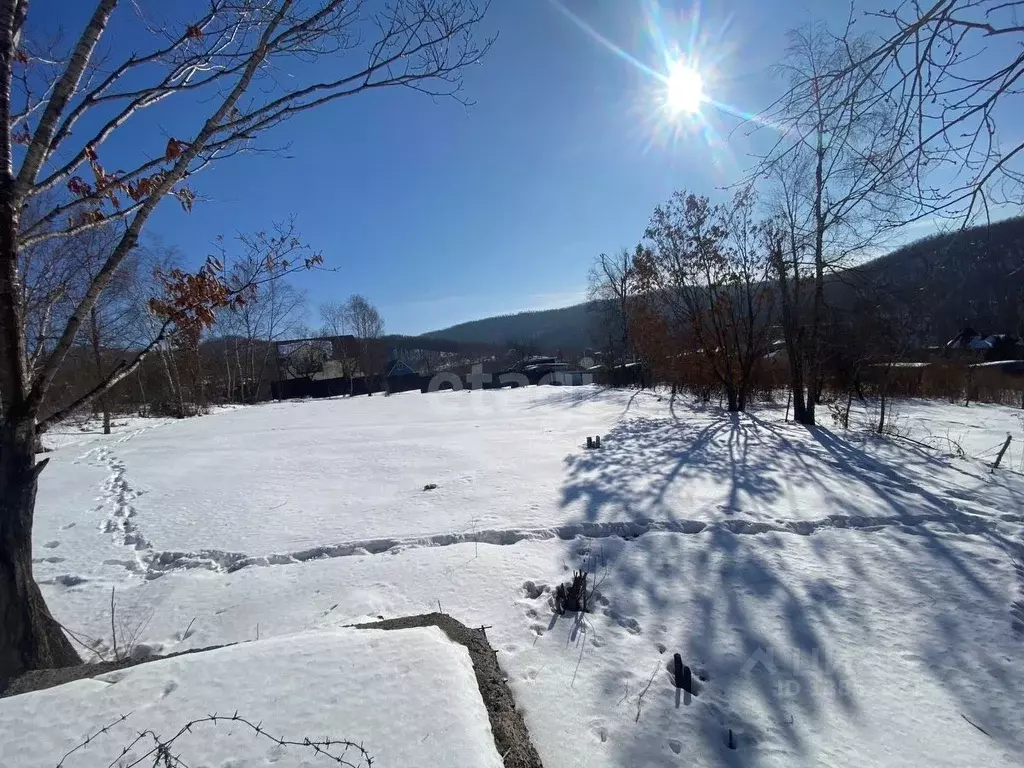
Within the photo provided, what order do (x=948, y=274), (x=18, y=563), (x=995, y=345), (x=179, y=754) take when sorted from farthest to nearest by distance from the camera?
(x=995, y=345) < (x=948, y=274) < (x=18, y=563) < (x=179, y=754)

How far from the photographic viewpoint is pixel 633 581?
3068 mm

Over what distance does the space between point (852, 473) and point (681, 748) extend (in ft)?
17.1

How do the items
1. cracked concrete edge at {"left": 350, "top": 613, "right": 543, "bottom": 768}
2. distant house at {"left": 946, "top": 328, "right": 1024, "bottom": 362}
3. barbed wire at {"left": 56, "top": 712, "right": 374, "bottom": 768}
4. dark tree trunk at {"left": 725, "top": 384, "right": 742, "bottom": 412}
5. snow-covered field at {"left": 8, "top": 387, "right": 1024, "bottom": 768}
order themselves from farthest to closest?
distant house at {"left": 946, "top": 328, "right": 1024, "bottom": 362}
dark tree trunk at {"left": 725, "top": 384, "right": 742, "bottom": 412}
snow-covered field at {"left": 8, "top": 387, "right": 1024, "bottom": 768}
cracked concrete edge at {"left": 350, "top": 613, "right": 543, "bottom": 768}
barbed wire at {"left": 56, "top": 712, "right": 374, "bottom": 768}

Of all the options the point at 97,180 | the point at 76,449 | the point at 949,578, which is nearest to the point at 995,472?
the point at 949,578

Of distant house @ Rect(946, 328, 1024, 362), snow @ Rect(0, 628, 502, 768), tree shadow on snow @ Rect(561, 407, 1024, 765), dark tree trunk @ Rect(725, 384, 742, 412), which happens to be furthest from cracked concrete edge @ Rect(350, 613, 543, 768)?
distant house @ Rect(946, 328, 1024, 362)

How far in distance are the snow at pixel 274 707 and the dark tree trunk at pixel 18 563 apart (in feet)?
2.98

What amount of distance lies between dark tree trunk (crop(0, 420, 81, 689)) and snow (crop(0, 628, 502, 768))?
0.91 metres

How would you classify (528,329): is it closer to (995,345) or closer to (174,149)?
(995,345)

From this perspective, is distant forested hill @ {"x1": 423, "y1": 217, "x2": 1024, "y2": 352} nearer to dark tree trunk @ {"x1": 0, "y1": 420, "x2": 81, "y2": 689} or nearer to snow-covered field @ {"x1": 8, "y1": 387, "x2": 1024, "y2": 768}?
snow-covered field @ {"x1": 8, "y1": 387, "x2": 1024, "y2": 768}

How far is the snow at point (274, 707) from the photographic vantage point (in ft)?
4.13

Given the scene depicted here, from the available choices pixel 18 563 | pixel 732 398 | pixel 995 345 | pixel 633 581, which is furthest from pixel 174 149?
pixel 995 345

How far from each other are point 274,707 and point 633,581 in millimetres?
2325

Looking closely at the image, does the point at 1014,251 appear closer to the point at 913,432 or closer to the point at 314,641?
the point at 314,641

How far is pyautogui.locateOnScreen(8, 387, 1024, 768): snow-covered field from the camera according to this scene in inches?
71.1
